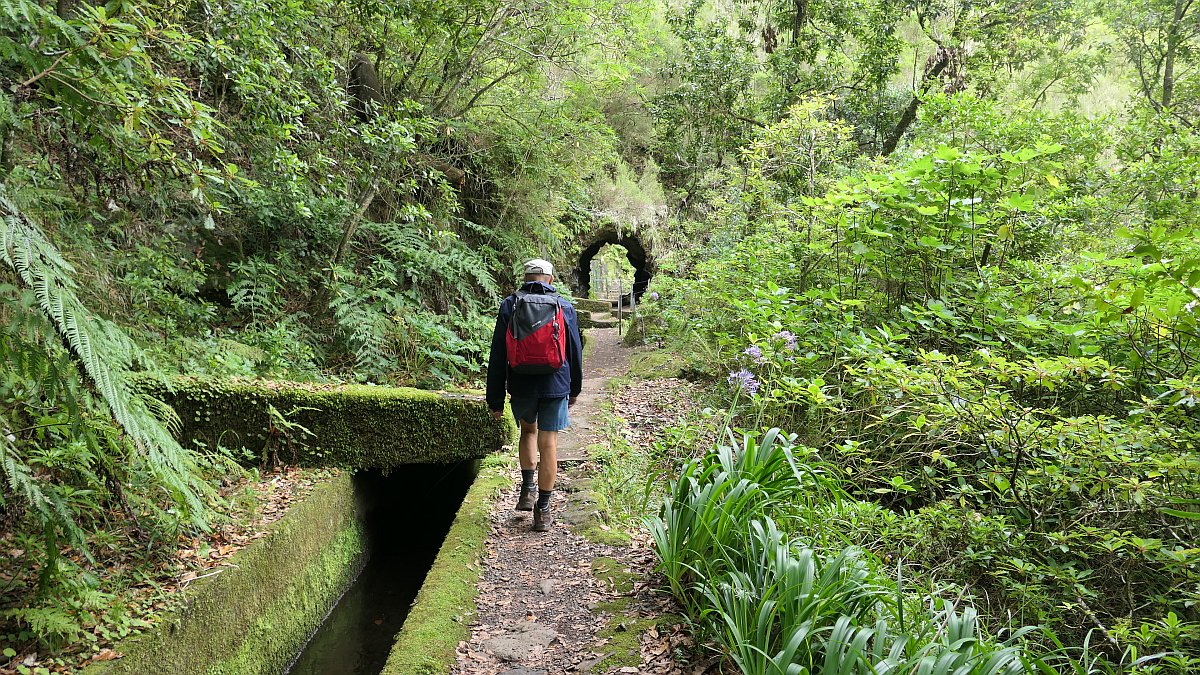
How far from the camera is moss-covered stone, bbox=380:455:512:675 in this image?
2.86 metres

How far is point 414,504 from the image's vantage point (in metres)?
7.14

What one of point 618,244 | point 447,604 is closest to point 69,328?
point 447,604

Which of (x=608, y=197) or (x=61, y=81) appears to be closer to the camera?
(x=61, y=81)

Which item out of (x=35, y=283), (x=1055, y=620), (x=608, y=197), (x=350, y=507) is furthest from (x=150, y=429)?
(x=608, y=197)

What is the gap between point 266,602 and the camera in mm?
4129

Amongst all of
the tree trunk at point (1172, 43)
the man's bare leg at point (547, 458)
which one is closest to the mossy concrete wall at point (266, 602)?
the man's bare leg at point (547, 458)

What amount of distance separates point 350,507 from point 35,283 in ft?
12.6

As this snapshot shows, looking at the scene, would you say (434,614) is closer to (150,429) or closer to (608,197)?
(150,429)

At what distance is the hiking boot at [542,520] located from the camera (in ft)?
14.1

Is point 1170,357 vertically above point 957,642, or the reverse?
point 1170,357

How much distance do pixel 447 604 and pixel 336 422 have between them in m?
2.83

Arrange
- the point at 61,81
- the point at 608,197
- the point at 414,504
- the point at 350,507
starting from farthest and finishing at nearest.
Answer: the point at 608,197 < the point at 414,504 < the point at 350,507 < the point at 61,81

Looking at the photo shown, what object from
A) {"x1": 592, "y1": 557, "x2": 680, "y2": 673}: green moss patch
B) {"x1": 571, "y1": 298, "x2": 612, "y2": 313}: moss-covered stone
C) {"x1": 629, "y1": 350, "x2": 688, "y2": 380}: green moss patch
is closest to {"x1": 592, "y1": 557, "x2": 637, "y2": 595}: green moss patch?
{"x1": 592, "y1": 557, "x2": 680, "y2": 673}: green moss patch

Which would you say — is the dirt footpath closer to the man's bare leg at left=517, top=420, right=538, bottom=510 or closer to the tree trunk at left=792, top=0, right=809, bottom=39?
the man's bare leg at left=517, top=420, right=538, bottom=510
